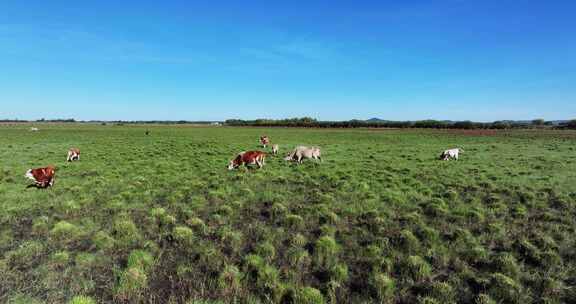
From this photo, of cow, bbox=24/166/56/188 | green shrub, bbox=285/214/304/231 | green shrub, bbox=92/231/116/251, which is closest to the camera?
green shrub, bbox=92/231/116/251

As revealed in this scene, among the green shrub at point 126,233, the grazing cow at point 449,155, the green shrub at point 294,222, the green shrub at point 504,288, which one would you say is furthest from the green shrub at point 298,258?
the grazing cow at point 449,155

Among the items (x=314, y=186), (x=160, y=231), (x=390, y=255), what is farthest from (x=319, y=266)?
(x=314, y=186)

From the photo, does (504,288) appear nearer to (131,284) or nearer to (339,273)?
(339,273)

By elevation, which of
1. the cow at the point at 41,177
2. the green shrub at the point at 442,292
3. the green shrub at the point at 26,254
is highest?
the cow at the point at 41,177

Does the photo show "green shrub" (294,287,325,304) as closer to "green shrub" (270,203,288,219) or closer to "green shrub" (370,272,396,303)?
"green shrub" (370,272,396,303)

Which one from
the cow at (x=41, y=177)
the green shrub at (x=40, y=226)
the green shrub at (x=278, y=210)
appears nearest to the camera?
the green shrub at (x=40, y=226)

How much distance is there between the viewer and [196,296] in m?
4.58

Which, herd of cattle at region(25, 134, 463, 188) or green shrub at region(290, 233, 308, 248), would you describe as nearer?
green shrub at region(290, 233, 308, 248)

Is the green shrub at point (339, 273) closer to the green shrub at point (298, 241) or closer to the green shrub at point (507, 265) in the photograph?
the green shrub at point (298, 241)

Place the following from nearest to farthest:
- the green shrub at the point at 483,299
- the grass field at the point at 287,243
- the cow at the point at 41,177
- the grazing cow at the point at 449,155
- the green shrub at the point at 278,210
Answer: the green shrub at the point at 483,299
the grass field at the point at 287,243
the green shrub at the point at 278,210
the cow at the point at 41,177
the grazing cow at the point at 449,155

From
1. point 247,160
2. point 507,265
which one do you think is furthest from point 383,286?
point 247,160

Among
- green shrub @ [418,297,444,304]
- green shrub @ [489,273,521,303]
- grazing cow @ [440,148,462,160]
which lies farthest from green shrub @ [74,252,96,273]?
grazing cow @ [440,148,462,160]

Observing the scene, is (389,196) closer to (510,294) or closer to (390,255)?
(390,255)

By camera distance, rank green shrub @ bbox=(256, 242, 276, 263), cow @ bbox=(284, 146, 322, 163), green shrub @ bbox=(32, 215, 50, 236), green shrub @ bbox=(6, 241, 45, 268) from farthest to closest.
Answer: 1. cow @ bbox=(284, 146, 322, 163)
2. green shrub @ bbox=(32, 215, 50, 236)
3. green shrub @ bbox=(256, 242, 276, 263)
4. green shrub @ bbox=(6, 241, 45, 268)
